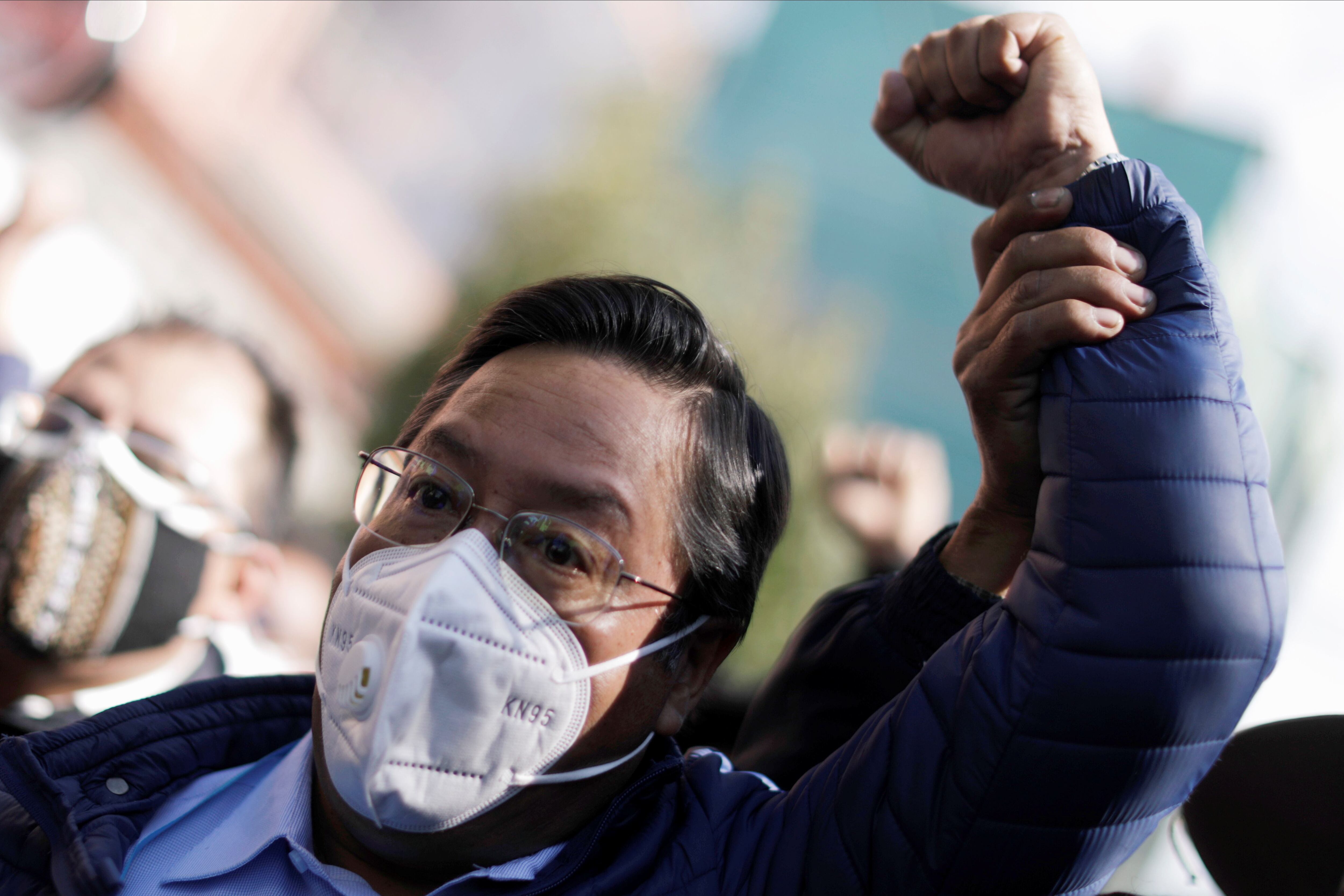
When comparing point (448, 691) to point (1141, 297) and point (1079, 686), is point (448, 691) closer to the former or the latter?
point (1079, 686)

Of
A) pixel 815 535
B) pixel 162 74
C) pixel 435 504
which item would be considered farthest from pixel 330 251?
pixel 435 504

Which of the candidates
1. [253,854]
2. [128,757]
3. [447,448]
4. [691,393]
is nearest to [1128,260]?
[691,393]

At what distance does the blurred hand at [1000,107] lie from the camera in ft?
5.14

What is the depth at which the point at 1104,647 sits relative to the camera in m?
1.24

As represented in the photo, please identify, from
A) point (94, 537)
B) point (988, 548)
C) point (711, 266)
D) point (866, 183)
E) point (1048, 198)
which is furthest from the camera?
point (866, 183)

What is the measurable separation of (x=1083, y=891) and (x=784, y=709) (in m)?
0.69

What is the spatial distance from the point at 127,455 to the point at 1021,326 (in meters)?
3.02

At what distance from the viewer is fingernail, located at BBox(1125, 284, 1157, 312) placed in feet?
4.56

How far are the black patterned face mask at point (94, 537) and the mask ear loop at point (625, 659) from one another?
7.37 ft

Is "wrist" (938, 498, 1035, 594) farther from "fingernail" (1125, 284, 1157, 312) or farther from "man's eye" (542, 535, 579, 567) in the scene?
"man's eye" (542, 535, 579, 567)

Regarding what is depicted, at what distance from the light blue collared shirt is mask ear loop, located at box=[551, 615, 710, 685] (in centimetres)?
32

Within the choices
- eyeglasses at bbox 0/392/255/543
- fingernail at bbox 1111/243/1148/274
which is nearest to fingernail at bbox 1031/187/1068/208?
fingernail at bbox 1111/243/1148/274

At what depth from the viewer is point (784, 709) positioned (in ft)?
6.45

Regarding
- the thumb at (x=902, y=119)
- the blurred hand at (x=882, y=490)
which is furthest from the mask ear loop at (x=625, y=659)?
the blurred hand at (x=882, y=490)
